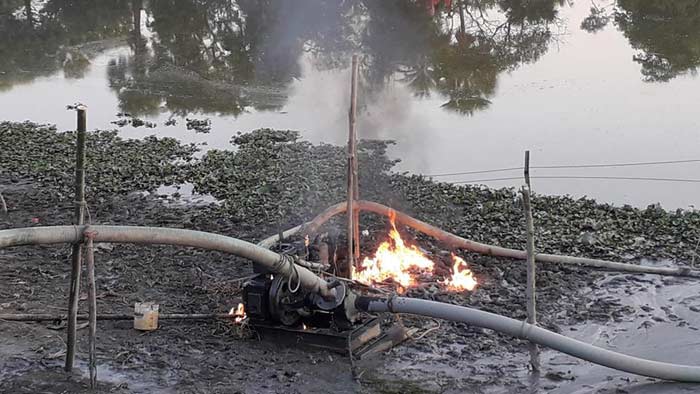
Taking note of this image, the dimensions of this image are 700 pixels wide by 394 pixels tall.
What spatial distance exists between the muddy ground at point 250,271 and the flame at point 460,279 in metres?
0.13

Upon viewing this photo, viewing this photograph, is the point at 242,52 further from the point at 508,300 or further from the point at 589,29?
the point at 508,300

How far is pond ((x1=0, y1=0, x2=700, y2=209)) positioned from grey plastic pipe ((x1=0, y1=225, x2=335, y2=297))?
615cm

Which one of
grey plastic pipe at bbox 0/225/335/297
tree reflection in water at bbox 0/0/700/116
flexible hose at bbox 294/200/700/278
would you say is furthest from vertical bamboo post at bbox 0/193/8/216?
tree reflection in water at bbox 0/0/700/116

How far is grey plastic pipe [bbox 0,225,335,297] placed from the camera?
5.32 metres

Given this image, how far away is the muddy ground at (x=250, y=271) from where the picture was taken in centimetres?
656

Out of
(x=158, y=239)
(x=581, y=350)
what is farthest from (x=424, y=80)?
(x=158, y=239)

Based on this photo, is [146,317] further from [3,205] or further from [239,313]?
[3,205]

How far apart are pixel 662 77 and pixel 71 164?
12.3 meters

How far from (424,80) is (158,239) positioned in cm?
1318

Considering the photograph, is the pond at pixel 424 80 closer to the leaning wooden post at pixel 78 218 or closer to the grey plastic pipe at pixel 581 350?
the grey plastic pipe at pixel 581 350

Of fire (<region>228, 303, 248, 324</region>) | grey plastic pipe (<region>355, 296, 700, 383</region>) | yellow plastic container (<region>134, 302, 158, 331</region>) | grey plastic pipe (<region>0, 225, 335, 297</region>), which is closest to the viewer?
grey plastic pipe (<region>0, 225, 335, 297</region>)

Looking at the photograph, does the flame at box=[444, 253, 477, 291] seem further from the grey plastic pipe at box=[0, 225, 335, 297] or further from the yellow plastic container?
the yellow plastic container

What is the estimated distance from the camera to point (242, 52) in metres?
21.0

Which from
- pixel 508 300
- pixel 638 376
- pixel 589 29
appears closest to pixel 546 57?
pixel 589 29
